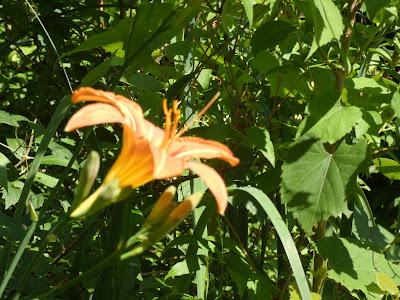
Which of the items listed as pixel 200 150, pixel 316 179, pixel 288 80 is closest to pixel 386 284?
pixel 316 179

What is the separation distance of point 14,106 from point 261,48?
1.20 m

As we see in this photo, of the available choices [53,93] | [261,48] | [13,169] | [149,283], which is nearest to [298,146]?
[261,48]

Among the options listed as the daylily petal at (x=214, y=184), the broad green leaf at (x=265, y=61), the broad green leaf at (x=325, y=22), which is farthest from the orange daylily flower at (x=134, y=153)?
the broad green leaf at (x=265, y=61)

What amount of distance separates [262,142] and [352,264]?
33 centimetres

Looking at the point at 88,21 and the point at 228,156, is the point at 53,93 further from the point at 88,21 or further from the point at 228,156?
the point at 228,156

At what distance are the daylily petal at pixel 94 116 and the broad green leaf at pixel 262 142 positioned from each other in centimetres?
47

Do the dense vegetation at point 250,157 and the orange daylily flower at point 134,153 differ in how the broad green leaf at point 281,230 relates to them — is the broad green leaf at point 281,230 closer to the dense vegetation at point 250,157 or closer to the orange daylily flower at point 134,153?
the dense vegetation at point 250,157

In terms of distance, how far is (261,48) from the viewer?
1.30 meters

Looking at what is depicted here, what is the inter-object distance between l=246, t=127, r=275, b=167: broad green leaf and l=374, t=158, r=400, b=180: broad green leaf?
32 centimetres

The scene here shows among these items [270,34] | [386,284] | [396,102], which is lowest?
[386,284]

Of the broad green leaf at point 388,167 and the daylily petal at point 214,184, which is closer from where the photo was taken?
the daylily petal at point 214,184

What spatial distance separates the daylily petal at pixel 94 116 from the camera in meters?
0.79

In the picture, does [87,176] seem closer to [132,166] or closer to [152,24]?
[132,166]

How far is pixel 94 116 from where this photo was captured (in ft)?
2.68
